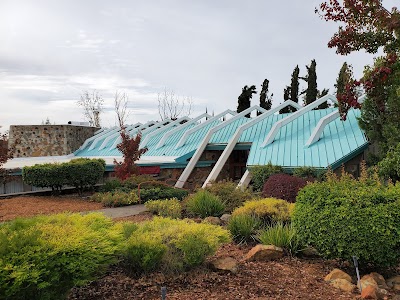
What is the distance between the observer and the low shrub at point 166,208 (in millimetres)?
8836

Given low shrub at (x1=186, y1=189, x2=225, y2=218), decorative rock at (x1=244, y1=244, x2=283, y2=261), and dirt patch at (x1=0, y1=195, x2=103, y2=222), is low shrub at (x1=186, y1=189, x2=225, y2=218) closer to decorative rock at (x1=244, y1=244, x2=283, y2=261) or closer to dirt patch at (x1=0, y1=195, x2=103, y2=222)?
decorative rock at (x1=244, y1=244, x2=283, y2=261)

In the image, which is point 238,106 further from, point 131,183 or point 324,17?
point 324,17

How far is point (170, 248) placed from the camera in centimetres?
492

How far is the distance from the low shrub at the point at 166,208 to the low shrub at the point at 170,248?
360cm

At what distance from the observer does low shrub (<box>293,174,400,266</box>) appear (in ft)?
16.0

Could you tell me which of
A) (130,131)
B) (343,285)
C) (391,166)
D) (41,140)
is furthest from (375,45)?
(41,140)

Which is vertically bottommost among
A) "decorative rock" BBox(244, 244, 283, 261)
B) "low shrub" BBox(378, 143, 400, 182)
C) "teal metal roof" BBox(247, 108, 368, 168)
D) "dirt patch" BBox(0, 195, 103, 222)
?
"decorative rock" BBox(244, 244, 283, 261)

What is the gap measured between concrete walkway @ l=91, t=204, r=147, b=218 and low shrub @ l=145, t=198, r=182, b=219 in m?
0.50

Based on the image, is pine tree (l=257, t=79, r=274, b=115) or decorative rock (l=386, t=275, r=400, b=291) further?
pine tree (l=257, t=79, r=274, b=115)

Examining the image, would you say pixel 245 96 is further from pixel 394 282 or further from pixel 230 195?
pixel 394 282

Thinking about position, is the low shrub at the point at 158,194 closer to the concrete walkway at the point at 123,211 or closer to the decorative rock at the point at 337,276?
the concrete walkway at the point at 123,211

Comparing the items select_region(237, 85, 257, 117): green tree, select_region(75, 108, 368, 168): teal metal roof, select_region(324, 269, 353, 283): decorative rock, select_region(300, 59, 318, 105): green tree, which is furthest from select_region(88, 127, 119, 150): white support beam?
select_region(324, 269, 353, 283): decorative rock

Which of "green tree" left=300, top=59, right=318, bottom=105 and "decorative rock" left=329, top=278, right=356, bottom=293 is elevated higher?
"green tree" left=300, top=59, right=318, bottom=105

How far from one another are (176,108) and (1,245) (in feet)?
122
